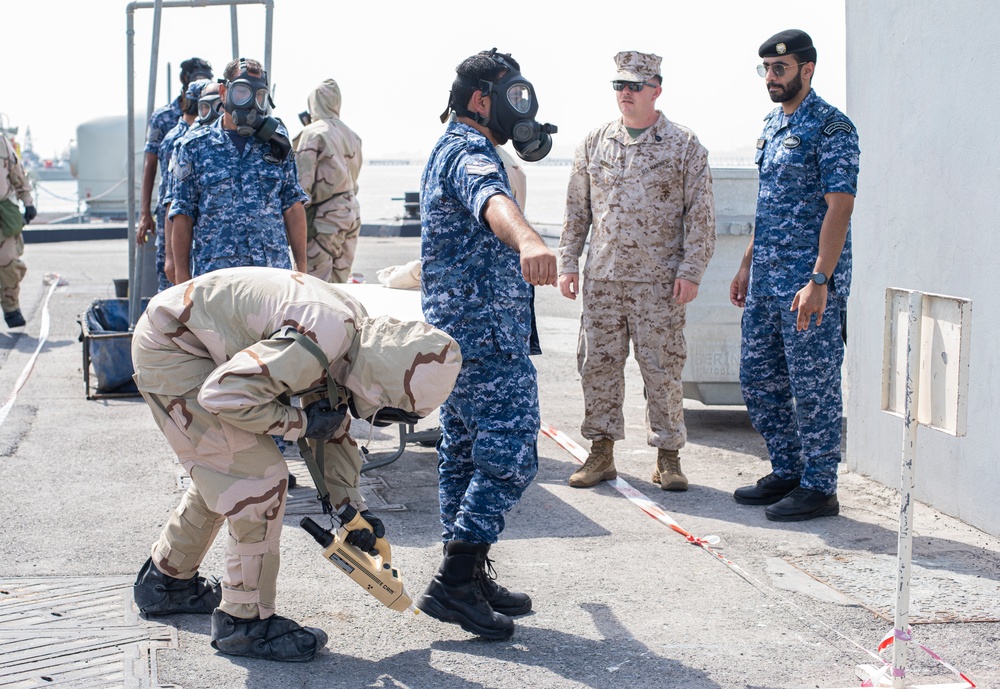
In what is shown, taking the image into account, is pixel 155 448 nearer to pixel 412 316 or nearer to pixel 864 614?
pixel 412 316

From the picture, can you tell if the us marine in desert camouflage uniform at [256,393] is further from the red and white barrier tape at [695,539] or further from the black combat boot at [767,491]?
the black combat boot at [767,491]

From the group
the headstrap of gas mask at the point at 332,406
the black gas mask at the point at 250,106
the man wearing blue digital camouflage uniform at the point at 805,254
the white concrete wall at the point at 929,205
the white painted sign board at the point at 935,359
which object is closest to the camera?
the white painted sign board at the point at 935,359

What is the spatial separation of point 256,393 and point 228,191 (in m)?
2.72

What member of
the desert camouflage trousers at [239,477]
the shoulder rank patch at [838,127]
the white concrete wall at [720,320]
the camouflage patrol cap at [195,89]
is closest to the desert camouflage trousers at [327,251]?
the camouflage patrol cap at [195,89]

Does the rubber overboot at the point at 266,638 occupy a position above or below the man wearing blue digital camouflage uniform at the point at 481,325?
below

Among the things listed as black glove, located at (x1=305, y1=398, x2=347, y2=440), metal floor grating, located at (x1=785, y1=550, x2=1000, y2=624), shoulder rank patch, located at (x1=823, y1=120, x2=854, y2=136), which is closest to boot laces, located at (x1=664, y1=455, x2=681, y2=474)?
metal floor grating, located at (x1=785, y1=550, x2=1000, y2=624)

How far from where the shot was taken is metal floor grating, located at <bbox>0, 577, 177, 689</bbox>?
3.62m

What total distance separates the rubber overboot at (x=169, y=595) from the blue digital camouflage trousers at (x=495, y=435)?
3.28 ft

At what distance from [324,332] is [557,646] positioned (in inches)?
56.1

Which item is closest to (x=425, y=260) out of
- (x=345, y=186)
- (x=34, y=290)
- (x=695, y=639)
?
(x=695, y=639)

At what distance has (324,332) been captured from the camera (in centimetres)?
340

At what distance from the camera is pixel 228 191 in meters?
5.80

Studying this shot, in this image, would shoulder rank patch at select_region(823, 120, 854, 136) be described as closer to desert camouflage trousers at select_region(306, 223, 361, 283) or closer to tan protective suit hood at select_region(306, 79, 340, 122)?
desert camouflage trousers at select_region(306, 223, 361, 283)

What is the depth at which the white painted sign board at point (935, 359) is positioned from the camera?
3264mm
